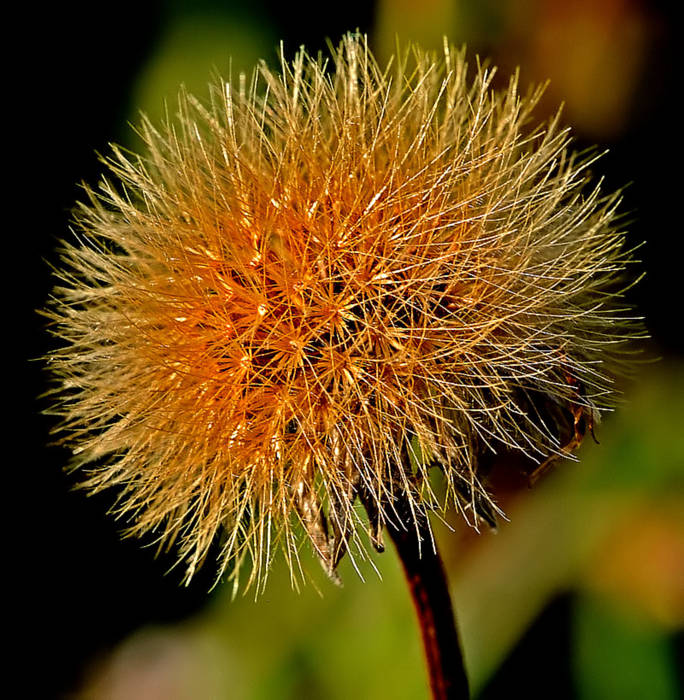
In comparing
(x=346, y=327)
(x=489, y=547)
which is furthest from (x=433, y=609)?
(x=489, y=547)

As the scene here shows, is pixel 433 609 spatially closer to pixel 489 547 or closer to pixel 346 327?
pixel 346 327

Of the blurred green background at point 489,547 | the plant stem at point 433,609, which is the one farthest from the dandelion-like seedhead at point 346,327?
the blurred green background at point 489,547

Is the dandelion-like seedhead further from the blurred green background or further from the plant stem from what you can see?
the blurred green background

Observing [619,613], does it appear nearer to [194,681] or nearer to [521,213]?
[194,681]

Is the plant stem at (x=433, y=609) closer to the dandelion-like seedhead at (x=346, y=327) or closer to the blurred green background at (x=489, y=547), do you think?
the dandelion-like seedhead at (x=346, y=327)

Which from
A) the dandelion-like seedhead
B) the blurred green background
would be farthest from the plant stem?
the blurred green background

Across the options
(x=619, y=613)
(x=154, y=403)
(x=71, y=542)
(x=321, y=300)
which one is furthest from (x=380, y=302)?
(x=71, y=542)
